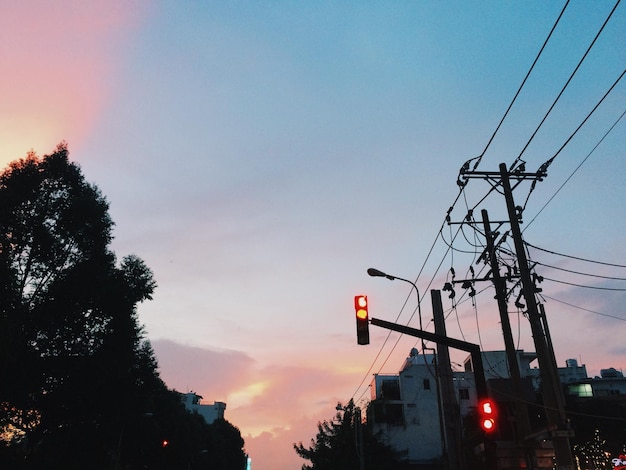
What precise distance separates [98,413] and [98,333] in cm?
659

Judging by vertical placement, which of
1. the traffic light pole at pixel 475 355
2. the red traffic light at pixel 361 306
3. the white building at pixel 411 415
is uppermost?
the white building at pixel 411 415

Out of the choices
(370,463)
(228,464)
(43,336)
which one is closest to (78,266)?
(43,336)

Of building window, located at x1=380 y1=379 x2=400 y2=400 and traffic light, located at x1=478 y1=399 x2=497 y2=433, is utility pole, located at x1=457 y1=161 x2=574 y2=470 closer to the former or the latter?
traffic light, located at x1=478 y1=399 x2=497 y2=433

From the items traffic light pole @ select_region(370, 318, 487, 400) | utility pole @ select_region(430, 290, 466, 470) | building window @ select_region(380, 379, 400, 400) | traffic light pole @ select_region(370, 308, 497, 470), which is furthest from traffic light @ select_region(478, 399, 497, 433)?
building window @ select_region(380, 379, 400, 400)

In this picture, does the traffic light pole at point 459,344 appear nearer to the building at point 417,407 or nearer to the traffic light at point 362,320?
the traffic light at point 362,320

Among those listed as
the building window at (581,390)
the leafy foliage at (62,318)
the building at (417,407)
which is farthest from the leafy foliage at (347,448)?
the building window at (581,390)

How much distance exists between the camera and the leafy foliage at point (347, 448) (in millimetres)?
43938

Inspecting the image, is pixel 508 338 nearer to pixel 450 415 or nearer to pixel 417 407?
pixel 450 415

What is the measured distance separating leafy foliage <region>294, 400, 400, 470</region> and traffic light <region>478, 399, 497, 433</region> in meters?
29.5

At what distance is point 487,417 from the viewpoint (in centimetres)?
1280

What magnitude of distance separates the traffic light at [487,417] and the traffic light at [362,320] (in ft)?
11.5

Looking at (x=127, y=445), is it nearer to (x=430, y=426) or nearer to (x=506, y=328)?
(x=430, y=426)

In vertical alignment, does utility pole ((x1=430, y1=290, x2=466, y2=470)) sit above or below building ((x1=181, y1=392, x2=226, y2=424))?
below

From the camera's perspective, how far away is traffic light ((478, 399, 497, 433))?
12.8 metres
